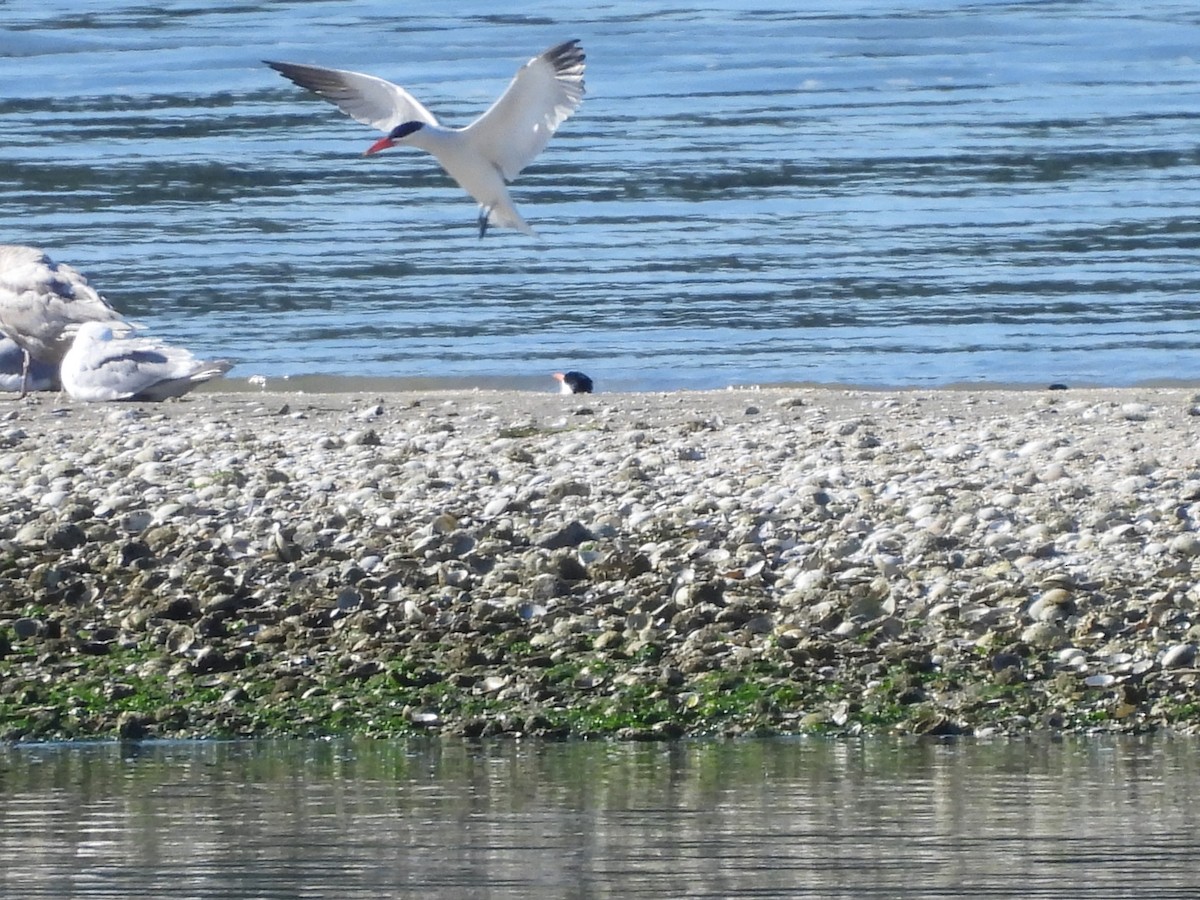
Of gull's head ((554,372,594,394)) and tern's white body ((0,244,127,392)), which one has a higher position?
tern's white body ((0,244,127,392))

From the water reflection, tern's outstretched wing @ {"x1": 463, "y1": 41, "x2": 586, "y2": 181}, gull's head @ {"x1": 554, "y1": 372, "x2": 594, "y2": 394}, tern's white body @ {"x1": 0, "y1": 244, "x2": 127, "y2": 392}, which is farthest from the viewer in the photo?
tern's outstretched wing @ {"x1": 463, "y1": 41, "x2": 586, "y2": 181}

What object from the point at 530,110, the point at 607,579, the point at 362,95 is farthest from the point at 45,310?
the point at 607,579

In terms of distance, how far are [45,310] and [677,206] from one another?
332 inches

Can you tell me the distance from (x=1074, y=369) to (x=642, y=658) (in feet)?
22.6

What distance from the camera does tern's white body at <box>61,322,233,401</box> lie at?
37.4ft

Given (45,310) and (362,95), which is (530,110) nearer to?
(362,95)

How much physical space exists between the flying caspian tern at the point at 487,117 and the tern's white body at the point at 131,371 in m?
2.00

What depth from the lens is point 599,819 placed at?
20.2 ft

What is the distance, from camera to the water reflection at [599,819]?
554 cm

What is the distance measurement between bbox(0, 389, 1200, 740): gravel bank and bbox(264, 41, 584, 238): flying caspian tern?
3518 millimetres

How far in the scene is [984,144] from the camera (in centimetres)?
2281

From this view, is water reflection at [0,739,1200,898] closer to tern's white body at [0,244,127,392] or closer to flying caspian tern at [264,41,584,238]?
tern's white body at [0,244,127,392]

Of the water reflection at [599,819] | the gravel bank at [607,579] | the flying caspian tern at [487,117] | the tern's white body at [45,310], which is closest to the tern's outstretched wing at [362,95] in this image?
the flying caspian tern at [487,117]

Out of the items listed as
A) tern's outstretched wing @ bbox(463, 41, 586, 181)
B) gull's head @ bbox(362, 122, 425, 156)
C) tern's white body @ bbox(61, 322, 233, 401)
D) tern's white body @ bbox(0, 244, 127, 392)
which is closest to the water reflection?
tern's white body @ bbox(61, 322, 233, 401)
